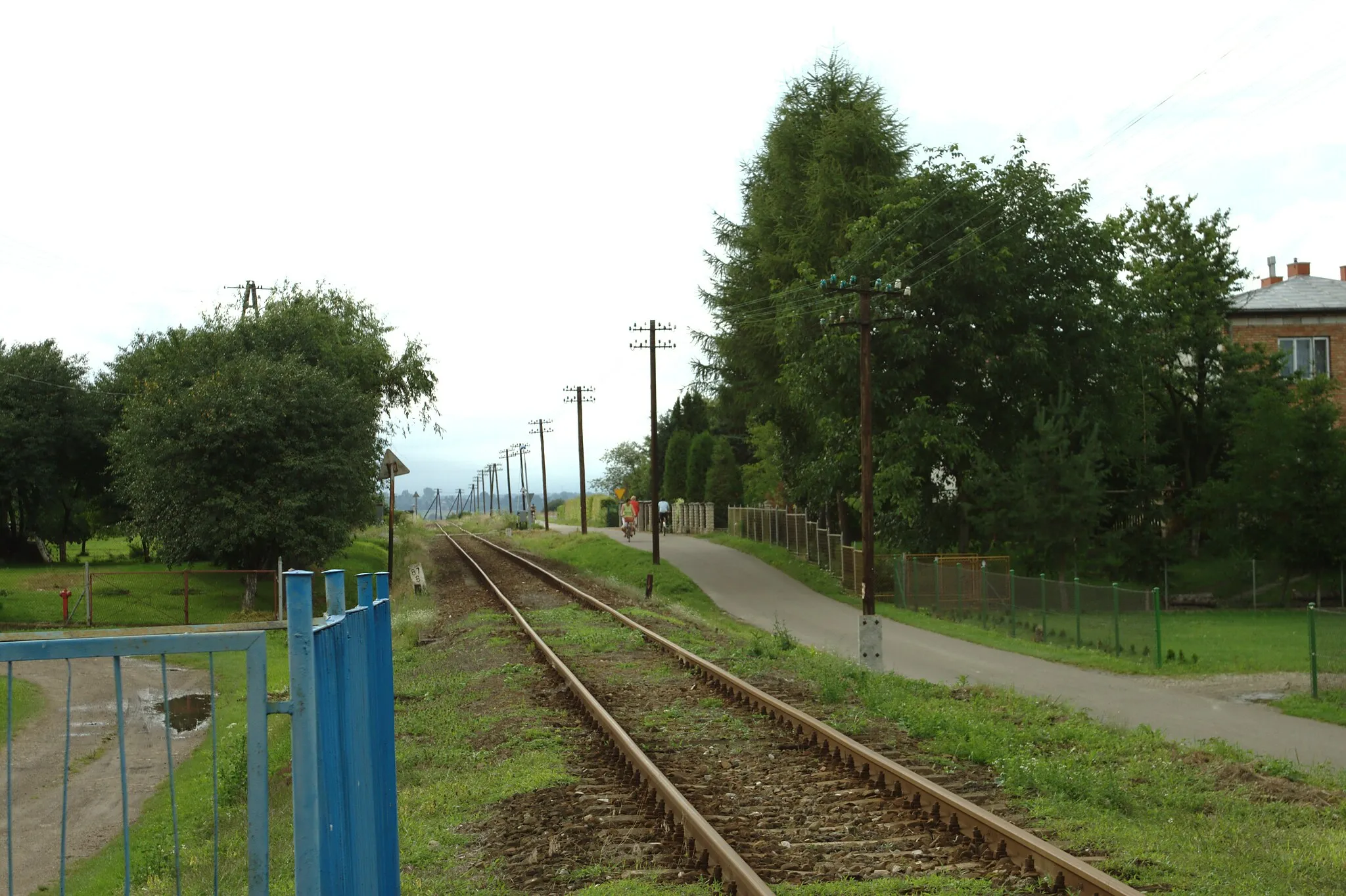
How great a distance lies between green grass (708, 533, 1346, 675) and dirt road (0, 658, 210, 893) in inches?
609

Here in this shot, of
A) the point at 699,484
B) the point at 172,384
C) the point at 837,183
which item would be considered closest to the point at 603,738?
the point at 172,384

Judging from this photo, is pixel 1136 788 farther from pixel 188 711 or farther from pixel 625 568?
pixel 625 568

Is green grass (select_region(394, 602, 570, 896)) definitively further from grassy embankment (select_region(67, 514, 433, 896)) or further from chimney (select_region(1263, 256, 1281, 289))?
chimney (select_region(1263, 256, 1281, 289))

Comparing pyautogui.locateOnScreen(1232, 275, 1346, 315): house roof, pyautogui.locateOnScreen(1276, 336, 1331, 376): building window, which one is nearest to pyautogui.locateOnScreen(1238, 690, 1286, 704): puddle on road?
pyautogui.locateOnScreen(1232, 275, 1346, 315): house roof

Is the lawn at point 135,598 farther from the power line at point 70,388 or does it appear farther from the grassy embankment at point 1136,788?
the grassy embankment at point 1136,788

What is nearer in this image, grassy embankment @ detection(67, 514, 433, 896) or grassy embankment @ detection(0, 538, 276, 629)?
grassy embankment @ detection(67, 514, 433, 896)

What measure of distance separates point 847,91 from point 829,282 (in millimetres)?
25180

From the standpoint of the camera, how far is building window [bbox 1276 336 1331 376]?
5181 cm

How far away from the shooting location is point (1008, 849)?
775 centimetres

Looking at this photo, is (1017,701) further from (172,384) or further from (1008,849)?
(172,384)

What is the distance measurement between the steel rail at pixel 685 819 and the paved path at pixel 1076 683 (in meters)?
6.36

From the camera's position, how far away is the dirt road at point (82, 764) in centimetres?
1062

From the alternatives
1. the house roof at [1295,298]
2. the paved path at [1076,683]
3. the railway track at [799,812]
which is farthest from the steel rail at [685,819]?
the house roof at [1295,298]

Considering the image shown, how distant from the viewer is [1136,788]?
392 inches
